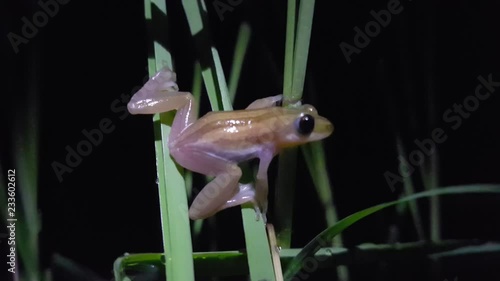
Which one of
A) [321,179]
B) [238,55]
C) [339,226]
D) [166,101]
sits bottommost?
[339,226]

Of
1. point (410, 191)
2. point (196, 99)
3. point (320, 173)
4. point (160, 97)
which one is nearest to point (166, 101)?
point (160, 97)

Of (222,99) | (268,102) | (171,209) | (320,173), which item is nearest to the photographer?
(171,209)

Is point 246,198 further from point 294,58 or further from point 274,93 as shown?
point 274,93

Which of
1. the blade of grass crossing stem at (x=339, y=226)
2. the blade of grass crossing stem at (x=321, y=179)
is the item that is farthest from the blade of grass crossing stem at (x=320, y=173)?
the blade of grass crossing stem at (x=339, y=226)

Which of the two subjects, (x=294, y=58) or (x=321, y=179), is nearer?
(x=294, y=58)

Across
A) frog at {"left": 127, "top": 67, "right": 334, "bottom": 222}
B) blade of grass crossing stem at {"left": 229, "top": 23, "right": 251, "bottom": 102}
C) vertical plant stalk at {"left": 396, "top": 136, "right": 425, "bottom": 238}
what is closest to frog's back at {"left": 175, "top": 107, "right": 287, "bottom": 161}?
frog at {"left": 127, "top": 67, "right": 334, "bottom": 222}

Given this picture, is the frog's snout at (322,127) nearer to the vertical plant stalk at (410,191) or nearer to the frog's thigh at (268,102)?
the frog's thigh at (268,102)

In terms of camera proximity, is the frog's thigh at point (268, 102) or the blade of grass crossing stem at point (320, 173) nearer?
the frog's thigh at point (268, 102)

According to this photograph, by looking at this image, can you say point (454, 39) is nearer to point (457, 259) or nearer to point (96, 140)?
point (457, 259)
